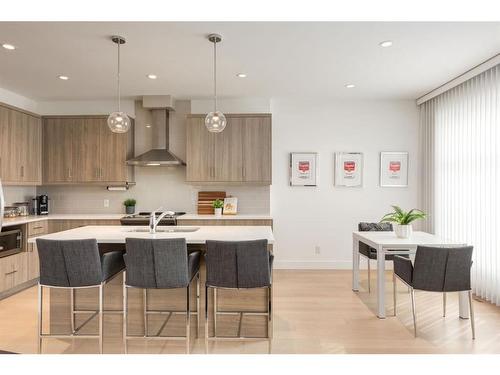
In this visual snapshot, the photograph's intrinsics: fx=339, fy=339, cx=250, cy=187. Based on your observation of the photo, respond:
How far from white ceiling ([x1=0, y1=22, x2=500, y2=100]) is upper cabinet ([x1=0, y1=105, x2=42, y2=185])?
443 mm

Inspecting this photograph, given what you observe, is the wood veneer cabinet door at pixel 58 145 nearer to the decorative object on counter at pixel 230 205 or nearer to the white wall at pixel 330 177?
the decorative object on counter at pixel 230 205

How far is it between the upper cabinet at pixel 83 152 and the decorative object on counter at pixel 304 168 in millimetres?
2608

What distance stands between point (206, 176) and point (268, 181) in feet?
3.06

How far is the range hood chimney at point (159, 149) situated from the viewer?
16.4 feet

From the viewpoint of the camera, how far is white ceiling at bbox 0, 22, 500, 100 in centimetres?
292

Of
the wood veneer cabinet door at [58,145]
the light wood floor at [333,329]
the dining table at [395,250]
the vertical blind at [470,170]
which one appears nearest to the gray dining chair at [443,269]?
the light wood floor at [333,329]

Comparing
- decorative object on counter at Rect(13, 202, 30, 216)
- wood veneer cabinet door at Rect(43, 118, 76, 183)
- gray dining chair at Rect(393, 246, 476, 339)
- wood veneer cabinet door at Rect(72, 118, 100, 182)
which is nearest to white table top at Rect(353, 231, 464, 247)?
gray dining chair at Rect(393, 246, 476, 339)

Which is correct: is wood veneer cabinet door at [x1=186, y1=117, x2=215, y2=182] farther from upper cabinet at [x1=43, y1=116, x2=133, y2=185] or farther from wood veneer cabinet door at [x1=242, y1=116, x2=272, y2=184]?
upper cabinet at [x1=43, y1=116, x2=133, y2=185]

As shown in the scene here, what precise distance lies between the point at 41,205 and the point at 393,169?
5.59 m

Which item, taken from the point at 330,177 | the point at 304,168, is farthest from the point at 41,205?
the point at 330,177

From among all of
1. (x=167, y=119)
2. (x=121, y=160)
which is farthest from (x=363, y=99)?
(x=121, y=160)

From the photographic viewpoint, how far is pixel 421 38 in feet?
10.2
